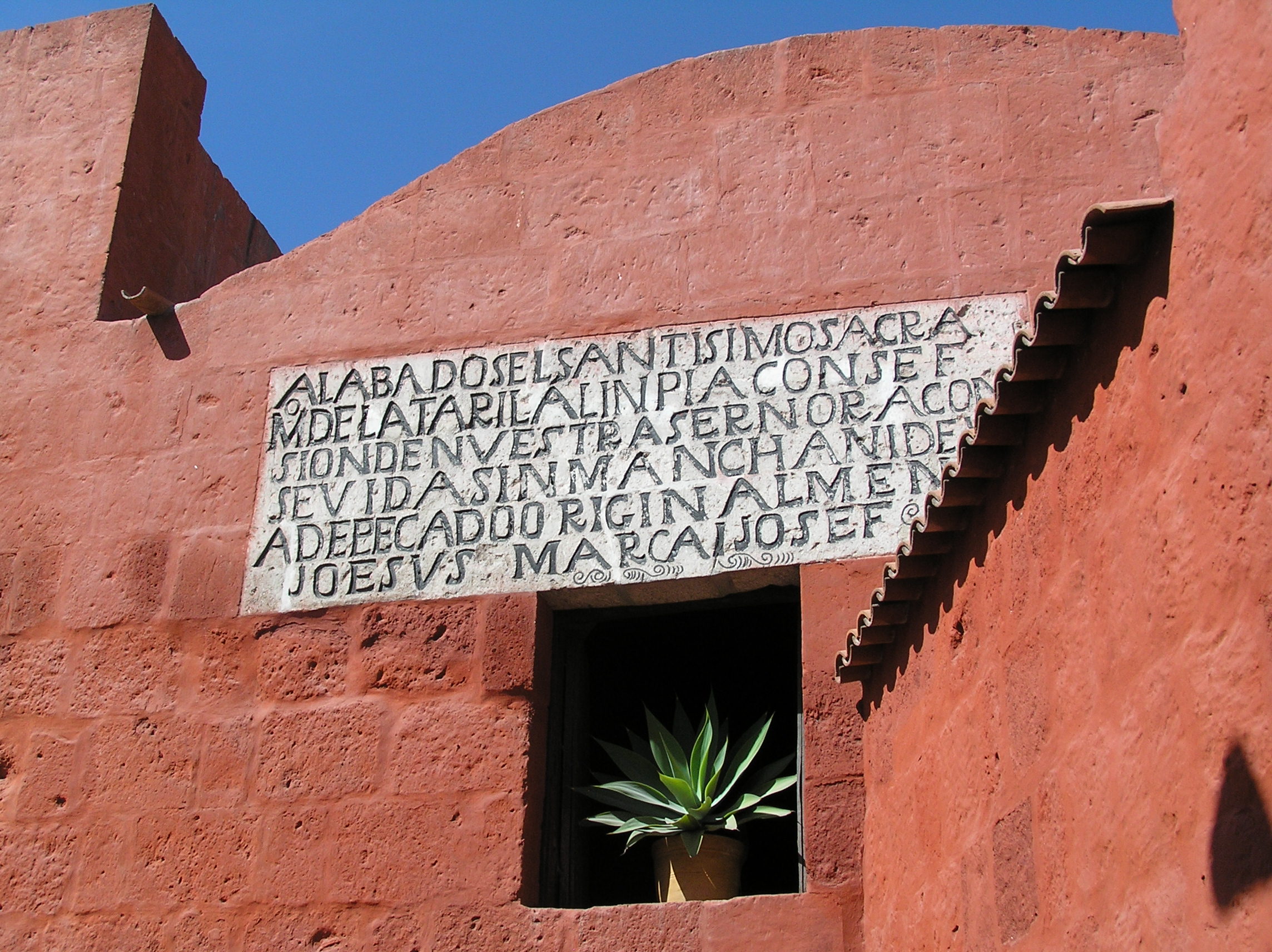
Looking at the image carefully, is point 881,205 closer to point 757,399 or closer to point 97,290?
point 757,399

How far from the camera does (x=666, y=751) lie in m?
5.01

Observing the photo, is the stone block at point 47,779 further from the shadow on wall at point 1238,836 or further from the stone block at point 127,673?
the shadow on wall at point 1238,836

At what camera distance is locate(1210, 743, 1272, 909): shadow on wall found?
2.23m

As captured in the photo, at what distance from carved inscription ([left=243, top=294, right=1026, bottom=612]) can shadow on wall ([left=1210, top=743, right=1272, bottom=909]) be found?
2.74m

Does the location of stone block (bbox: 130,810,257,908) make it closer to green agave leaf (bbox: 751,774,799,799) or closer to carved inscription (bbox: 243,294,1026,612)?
carved inscription (bbox: 243,294,1026,612)

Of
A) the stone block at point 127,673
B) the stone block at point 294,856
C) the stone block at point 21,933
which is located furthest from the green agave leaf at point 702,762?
the stone block at point 21,933

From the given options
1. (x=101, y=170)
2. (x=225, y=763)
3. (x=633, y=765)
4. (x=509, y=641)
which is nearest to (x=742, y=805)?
(x=633, y=765)

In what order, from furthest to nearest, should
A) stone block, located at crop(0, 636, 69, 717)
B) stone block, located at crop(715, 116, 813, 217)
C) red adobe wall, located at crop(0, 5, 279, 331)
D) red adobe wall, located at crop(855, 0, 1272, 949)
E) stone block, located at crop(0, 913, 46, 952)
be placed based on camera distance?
red adobe wall, located at crop(0, 5, 279, 331) < stone block, located at crop(715, 116, 813, 217) < stone block, located at crop(0, 636, 69, 717) < stone block, located at crop(0, 913, 46, 952) < red adobe wall, located at crop(855, 0, 1272, 949)

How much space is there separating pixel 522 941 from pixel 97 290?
3.03m

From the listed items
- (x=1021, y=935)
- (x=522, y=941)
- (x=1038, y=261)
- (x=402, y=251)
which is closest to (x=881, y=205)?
(x=1038, y=261)

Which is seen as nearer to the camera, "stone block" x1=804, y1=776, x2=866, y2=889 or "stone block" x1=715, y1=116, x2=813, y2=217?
"stone block" x1=804, y1=776, x2=866, y2=889

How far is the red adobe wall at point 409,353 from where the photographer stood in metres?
4.91

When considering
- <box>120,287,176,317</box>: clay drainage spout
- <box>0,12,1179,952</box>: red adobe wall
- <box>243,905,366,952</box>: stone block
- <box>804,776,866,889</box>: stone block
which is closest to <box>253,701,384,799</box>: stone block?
<box>0,12,1179,952</box>: red adobe wall

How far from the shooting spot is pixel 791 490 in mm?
5234
